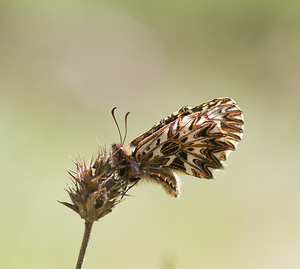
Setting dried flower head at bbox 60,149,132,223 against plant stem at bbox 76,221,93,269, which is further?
dried flower head at bbox 60,149,132,223

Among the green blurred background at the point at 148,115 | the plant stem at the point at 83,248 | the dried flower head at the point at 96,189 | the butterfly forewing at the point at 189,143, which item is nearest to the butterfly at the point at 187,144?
the butterfly forewing at the point at 189,143

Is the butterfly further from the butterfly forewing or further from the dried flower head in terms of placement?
the dried flower head

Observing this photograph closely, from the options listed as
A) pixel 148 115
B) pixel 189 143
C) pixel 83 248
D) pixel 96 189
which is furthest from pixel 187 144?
pixel 148 115

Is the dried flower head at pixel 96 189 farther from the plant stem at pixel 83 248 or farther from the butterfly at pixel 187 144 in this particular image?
the butterfly at pixel 187 144

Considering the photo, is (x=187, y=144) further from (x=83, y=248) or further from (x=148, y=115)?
(x=148, y=115)

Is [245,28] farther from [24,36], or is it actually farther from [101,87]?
[24,36]

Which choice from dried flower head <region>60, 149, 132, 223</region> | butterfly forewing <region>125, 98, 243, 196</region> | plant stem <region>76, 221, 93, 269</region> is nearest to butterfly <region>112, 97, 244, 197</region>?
butterfly forewing <region>125, 98, 243, 196</region>

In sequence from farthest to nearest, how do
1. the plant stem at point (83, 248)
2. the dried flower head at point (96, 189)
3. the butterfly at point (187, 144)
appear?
the butterfly at point (187, 144), the dried flower head at point (96, 189), the plant stem at point (83, 248)

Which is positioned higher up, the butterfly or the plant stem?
the butterfly
